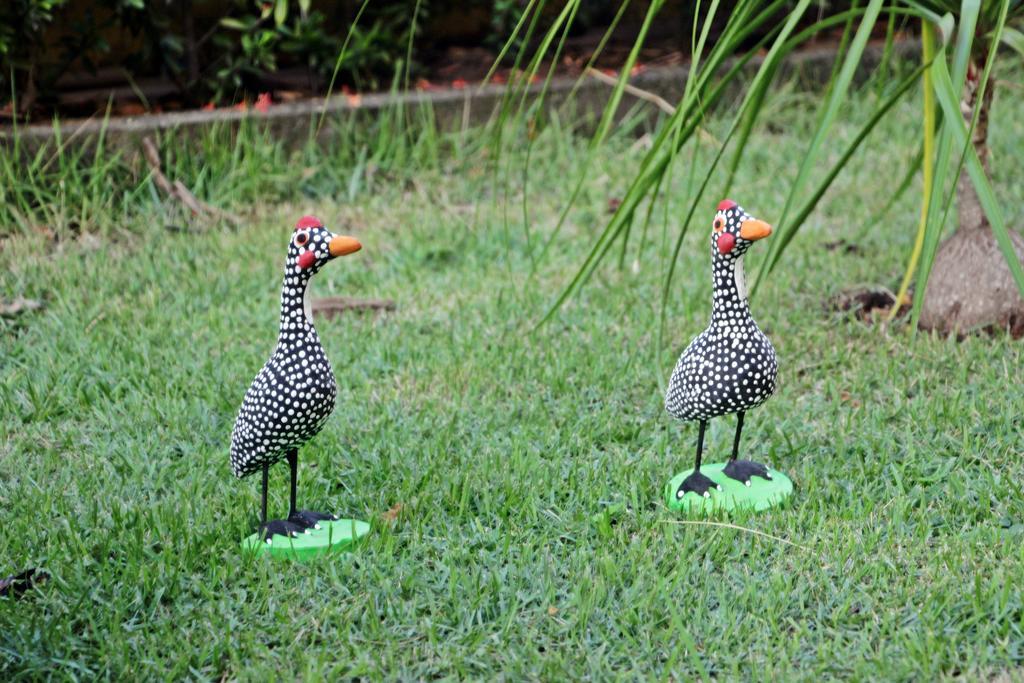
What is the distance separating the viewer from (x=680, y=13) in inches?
203

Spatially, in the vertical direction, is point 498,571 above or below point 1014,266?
below

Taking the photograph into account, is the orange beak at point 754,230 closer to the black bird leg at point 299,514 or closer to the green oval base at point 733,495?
the green oval base at point 733,495

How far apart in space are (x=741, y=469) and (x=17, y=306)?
2.12 metres

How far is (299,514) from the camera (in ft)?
7.22

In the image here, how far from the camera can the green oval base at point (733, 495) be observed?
2.24 meters

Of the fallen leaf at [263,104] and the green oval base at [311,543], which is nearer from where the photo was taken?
the green oval base at [311,543]

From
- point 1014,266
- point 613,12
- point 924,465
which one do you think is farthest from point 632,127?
point 1014,266

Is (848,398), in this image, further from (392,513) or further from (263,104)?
(263,104)

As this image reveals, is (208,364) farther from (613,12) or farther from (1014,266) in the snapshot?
(613,12)

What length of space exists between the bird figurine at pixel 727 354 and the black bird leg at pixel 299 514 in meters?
0.71

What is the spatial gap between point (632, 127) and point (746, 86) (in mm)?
597

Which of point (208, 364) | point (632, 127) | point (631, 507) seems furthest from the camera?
point (632, 127)

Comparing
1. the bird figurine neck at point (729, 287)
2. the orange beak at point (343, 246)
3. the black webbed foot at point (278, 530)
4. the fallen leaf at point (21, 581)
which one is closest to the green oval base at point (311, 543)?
the black webbed foot at point (278, 530)

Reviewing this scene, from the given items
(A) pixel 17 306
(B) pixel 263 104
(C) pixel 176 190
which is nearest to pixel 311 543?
(A) pixel 17 306
